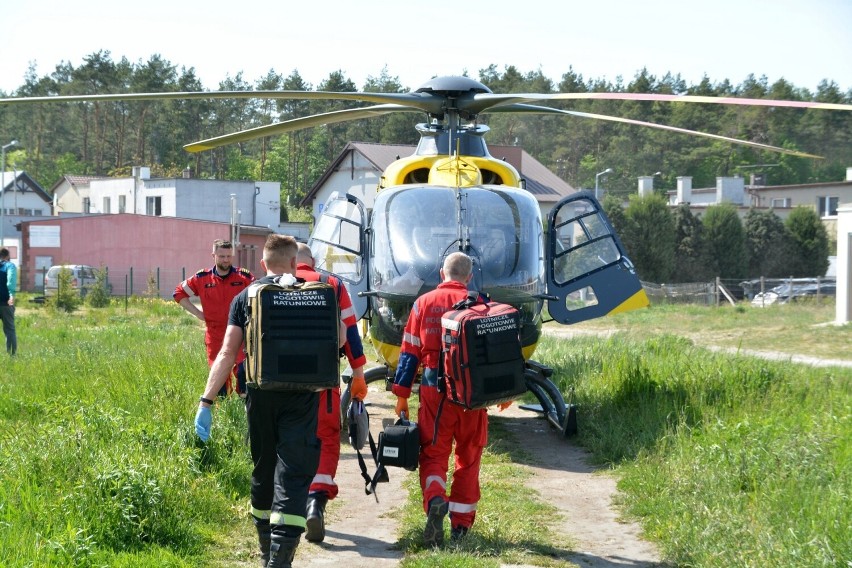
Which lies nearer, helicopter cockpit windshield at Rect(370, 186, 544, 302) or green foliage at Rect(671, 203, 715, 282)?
helicopter cockpit windshield at Rect(370, 186, 544, 302)

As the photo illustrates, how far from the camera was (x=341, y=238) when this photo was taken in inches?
444

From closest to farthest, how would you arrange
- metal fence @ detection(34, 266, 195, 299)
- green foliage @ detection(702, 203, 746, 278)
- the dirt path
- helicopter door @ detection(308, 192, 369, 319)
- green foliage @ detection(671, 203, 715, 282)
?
1. the dirt path
2. helicopter door @ detection(308, 192, 369, 319)
3. metal fence @ detection(34, 266, 195, 299)
4. green foliage @ detection(671, 203, 715, 282)
5. green foliage @ detection(702, 203, 746, 278)

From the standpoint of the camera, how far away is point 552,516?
741 cm

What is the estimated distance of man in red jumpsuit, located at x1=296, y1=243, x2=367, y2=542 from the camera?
656cm

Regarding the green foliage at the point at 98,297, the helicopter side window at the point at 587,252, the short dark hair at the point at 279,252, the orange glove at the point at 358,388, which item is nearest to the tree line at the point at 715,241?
the green foliage at the point at 98,297

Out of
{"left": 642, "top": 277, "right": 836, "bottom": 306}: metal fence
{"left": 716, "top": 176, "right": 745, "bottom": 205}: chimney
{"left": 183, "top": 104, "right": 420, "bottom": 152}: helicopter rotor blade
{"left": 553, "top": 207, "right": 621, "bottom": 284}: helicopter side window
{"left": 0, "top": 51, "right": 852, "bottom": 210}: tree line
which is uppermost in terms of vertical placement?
{"left": 0, "top": 51, "right": 852, "bottom": 210}: tree line

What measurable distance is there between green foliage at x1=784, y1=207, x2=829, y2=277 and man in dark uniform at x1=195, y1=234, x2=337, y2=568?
5679cm

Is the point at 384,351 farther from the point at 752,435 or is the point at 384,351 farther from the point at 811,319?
the point at 811,319

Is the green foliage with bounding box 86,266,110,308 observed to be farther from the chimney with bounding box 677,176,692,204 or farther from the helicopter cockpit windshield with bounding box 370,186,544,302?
the chimney with bounding box 677,176,692,204

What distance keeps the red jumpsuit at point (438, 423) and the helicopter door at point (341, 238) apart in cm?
407

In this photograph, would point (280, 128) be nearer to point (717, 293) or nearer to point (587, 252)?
point (587, 252)

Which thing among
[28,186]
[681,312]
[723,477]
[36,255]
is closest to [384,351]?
[723,477]

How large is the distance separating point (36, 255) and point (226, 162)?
40129 mm

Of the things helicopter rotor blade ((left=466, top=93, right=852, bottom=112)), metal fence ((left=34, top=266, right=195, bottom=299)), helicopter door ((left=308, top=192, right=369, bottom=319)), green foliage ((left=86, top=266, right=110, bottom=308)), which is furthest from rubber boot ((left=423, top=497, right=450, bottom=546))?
metal fence ((left=34, top=266, right=195, bottom=299))
